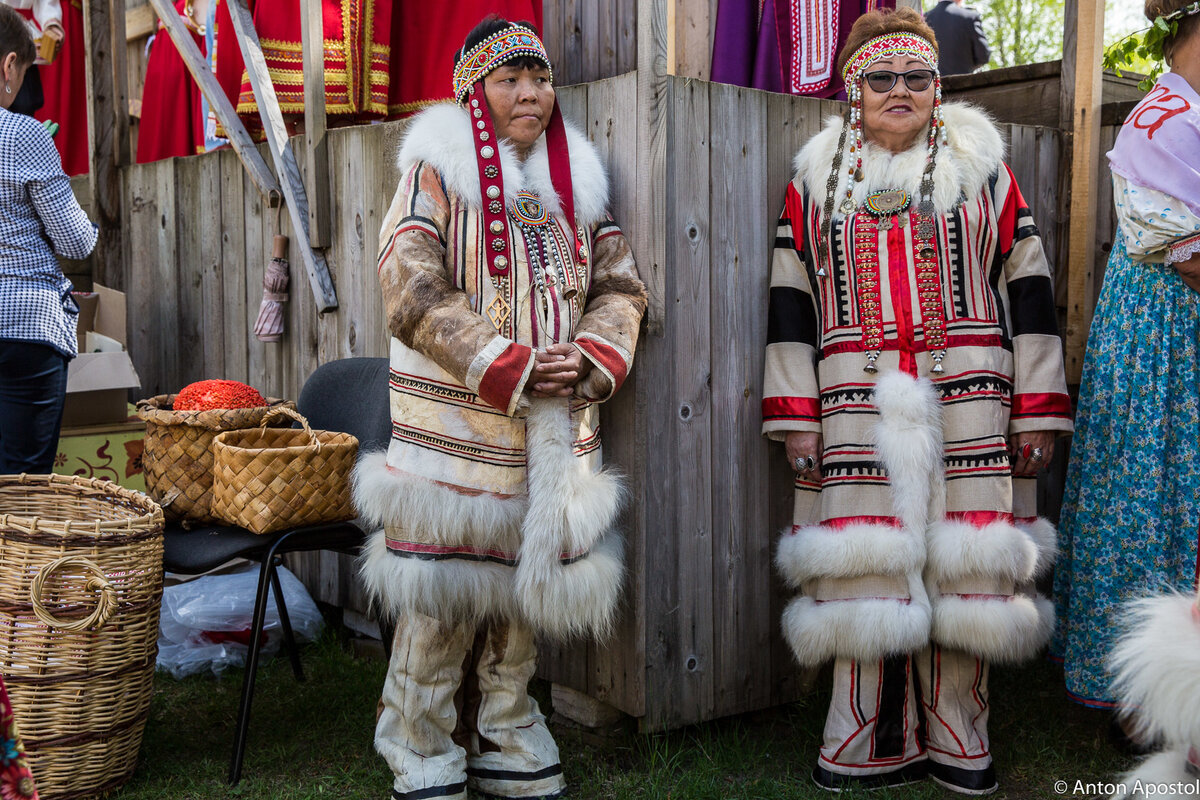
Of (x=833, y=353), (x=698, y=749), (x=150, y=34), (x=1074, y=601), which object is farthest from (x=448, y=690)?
(x=150, y=34)

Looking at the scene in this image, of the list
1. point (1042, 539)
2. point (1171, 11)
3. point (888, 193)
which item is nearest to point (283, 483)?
point (888, 193)

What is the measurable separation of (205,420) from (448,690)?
3.56ft

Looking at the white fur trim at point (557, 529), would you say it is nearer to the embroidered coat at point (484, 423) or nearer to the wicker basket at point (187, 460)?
the embroidered coat at point (484, 423)

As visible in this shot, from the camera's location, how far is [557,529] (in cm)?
245

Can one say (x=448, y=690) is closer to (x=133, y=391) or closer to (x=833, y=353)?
(x=833, y=353)

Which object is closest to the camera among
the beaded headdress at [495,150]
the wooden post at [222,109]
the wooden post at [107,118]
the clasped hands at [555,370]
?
the clasped hands at [555,370]

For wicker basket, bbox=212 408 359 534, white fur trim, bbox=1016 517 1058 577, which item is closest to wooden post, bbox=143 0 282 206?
wicker basket, bbox=212 408 359 534

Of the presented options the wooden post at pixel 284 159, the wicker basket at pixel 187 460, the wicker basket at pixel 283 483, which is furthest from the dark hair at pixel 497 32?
the wooden post at pixel 284 159

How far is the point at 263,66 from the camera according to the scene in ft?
13.4

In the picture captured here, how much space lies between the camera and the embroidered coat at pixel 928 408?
8.70ft

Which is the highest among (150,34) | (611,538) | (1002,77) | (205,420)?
(150,34)

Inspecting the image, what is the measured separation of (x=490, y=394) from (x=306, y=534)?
87 cm

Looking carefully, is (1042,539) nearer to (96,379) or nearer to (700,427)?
(700,427)

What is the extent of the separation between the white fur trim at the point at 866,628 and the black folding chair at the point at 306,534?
4.15 feet
